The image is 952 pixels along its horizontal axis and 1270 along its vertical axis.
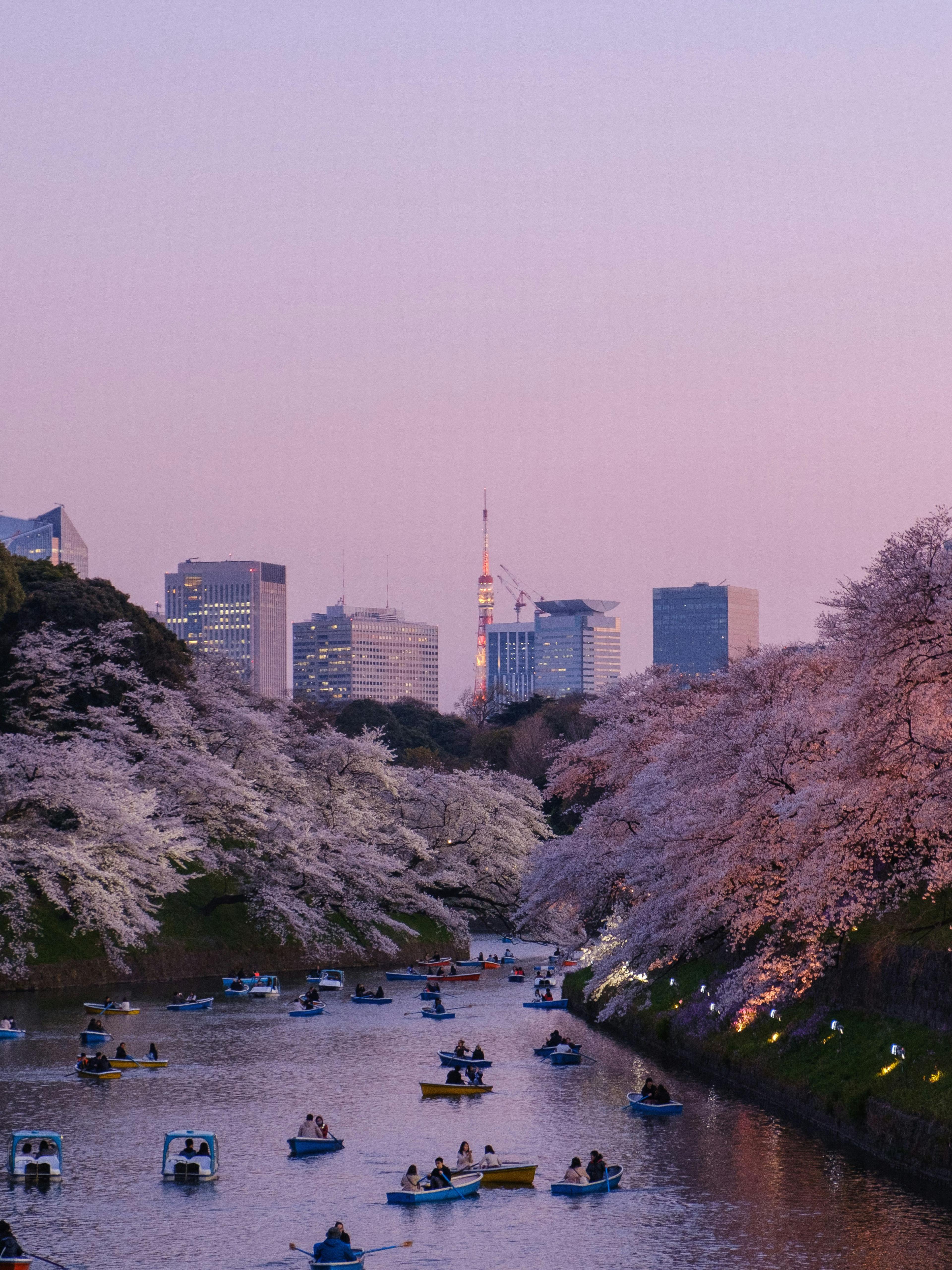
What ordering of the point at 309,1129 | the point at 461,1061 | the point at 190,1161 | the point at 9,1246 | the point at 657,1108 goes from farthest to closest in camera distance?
the point at 461,1061, the point at 657,1108, the point at 309,1129, the point at 190,1161, the point at 9,1246

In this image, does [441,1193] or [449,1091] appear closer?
[441,1193]

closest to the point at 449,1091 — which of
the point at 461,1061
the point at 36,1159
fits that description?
the point at 461,1061

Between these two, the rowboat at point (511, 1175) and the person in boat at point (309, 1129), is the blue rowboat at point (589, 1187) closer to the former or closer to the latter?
the rowboat at point (511, 1175)

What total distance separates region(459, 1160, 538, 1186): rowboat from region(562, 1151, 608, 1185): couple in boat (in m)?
0.97

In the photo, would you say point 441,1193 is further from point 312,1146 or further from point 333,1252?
point 333,1252

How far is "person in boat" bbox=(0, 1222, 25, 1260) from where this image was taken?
27.1 meters

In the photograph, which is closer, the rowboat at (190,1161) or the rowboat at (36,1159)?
the rowboat at (36,1159)

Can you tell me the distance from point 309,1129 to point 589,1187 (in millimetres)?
7900

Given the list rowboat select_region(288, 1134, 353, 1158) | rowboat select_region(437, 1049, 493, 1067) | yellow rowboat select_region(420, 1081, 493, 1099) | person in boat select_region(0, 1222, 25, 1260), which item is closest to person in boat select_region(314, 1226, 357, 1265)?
person in boat select_region(0, 1222, 25, 1260)

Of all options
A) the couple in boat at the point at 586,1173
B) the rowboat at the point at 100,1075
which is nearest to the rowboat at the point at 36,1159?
the couple in boat at the point at 586,1173

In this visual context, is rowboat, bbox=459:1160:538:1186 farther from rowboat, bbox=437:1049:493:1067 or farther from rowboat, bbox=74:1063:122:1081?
rowboat, bbox=74:1063:122:1081

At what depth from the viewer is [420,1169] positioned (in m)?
35.9

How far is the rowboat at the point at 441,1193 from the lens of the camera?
33094 millimetres

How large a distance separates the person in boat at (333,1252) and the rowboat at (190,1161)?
7.49 meters
